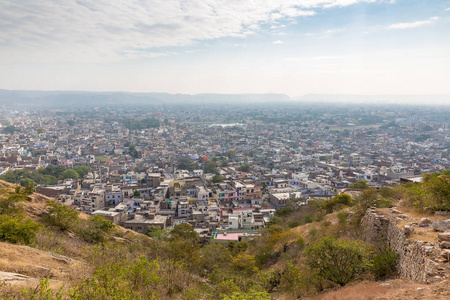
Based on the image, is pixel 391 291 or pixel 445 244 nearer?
pixel 391 291

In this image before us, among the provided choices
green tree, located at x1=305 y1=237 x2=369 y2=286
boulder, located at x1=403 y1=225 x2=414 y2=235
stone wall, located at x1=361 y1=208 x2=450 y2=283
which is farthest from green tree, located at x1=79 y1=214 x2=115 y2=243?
boulder, located at x1=403 y1=225 x2=414 y2=235

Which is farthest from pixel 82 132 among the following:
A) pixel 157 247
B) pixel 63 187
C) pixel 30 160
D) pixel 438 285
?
pixel 438 285

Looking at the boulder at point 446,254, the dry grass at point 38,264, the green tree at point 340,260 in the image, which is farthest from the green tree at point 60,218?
the boulder at point 446,254

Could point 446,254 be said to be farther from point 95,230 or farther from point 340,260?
point 95,230

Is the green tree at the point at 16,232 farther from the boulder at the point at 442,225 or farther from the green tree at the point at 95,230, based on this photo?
the boulder at the point at 442,225

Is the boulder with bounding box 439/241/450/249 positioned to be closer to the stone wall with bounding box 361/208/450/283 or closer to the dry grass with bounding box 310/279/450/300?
the stone wall with bounding box 361/208/450/283

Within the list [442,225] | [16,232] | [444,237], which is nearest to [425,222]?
[442,225]
